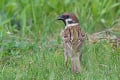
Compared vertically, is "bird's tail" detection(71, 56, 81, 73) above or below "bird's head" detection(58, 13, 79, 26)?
below

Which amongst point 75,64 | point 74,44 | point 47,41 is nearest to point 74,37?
point 74,44

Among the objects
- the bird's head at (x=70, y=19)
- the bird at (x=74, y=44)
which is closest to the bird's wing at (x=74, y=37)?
the bird at (x=74, y=44)

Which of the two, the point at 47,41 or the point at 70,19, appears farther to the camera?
the point at 47,41

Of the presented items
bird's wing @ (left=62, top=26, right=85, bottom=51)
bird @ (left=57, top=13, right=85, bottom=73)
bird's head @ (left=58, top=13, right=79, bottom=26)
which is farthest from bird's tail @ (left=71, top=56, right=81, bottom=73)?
bird's head @ (left=58, top=13, right=79, bottom=26)

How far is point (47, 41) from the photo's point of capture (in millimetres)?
6586

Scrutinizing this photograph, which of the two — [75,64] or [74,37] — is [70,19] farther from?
[75,64]

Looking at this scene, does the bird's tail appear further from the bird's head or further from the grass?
the bird's head

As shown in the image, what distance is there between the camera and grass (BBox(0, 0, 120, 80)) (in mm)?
5246

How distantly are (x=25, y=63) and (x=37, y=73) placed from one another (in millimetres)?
447

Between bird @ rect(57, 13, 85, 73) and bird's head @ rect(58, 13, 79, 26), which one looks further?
bird's head @ rect(58, 13, 79, 26)

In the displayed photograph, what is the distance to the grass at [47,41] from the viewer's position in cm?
525

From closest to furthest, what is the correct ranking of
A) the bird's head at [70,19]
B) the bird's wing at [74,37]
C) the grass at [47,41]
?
the grass at [47,41]
the bird's wing at [74,37]
the bird's head at [70,19]

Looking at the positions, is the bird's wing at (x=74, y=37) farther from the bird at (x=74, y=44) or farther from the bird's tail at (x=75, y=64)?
the bird's tail at (x=75, y=64)

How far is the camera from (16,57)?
19.8ft
